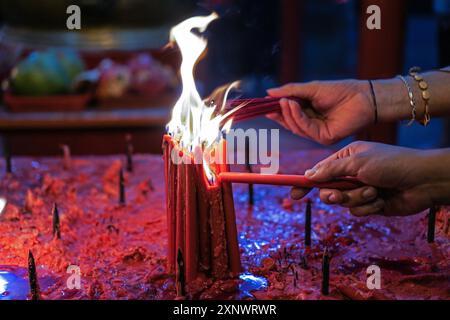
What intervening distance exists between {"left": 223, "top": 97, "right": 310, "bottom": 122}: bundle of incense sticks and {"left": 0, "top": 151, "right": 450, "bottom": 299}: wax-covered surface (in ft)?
0.91

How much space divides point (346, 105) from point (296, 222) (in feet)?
1.40

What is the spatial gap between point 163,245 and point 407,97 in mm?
850

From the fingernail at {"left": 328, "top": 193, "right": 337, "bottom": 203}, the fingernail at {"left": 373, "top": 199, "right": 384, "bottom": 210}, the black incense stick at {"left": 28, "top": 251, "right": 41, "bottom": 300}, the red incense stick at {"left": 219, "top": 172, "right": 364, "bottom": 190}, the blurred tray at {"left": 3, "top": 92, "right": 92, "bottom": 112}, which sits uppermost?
the blurred tray at {"left": 3, "top": 92, "right": 92, "bottom": 112}

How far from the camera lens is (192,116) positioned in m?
1.33

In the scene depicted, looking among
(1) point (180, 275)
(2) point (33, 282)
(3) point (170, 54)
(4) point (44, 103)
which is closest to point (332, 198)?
(1) point (180, 275)

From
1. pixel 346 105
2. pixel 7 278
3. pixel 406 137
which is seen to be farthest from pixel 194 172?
pixel 406 137

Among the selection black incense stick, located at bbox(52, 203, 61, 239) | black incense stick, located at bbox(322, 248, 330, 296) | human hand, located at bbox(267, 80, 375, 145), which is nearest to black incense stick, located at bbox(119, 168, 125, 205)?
black incense stick, located at bbox(52, 203, 61, 239)

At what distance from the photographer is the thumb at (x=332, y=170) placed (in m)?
1.18

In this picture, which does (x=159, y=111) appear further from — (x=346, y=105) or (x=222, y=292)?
(x=222, y=292)

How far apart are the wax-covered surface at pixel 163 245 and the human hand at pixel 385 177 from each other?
13 cm

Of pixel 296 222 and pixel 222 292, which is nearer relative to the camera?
pixel 222 292

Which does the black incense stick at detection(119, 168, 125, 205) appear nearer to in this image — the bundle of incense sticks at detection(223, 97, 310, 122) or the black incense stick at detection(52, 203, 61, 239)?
the black incense stick at detection(52, 203, 61, 239)

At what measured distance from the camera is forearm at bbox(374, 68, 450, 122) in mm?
1723
